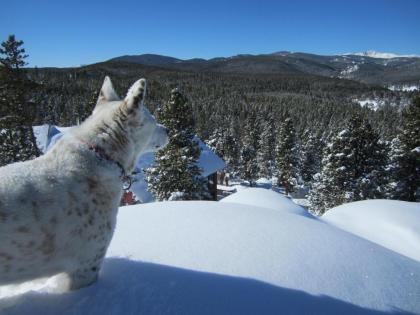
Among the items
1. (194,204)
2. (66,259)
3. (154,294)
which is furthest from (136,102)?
(194,204)

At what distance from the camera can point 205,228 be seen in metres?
4.72

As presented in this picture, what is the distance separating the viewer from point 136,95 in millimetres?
3176

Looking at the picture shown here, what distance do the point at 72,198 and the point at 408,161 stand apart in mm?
29509

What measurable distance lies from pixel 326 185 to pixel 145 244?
28888 millimetres

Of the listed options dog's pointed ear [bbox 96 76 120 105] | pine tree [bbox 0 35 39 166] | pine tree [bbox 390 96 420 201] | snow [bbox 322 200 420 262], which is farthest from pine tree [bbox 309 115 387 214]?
dog's pointed ear [bbox 96 76 120 105]

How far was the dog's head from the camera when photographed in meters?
3.20

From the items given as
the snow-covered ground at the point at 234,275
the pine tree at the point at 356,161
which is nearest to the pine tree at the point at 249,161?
the pine tree at the point at 356,161

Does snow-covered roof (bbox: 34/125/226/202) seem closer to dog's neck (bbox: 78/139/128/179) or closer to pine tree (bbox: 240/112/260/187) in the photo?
dog's neck (bbox: 78/139/128/179)

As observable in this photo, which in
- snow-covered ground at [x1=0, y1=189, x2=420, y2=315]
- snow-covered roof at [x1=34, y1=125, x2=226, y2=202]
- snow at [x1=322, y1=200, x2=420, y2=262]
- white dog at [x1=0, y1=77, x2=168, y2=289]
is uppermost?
white dog at [x1=0, y1=77, x2=168, y2=289]

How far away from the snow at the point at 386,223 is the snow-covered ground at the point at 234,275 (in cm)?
382

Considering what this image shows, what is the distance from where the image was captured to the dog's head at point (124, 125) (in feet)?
10.5

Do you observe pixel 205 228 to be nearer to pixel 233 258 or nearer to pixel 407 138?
pixel 233 258

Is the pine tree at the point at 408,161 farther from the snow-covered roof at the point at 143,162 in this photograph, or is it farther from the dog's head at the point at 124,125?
the dog's head at the point at 124,125

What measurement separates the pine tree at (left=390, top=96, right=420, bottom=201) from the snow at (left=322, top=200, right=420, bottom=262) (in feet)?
59.2
